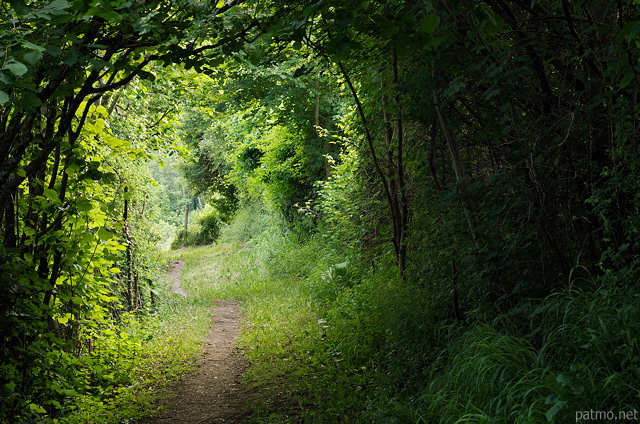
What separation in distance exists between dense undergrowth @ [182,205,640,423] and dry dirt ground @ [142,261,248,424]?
0.26 m

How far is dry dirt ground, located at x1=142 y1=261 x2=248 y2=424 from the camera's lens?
5.62 metres

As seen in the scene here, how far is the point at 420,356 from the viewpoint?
5062 mm

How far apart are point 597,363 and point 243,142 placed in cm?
1773

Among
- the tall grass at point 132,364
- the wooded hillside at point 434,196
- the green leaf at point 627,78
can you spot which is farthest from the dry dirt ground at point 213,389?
the green leaf at point 627,78

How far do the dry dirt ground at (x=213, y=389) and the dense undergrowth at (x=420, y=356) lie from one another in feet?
0.86

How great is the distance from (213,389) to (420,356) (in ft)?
9.98

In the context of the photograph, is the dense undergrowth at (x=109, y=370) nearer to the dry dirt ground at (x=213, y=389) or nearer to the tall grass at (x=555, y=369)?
the dry dirt ground at (x=213, y=389)

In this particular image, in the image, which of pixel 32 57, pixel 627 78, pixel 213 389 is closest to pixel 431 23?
pixel 627 78

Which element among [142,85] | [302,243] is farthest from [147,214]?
[302,243]

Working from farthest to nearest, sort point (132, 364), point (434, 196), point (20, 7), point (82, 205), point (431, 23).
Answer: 1. point (132, 364)
2. point (434, 196)
3. point (82, 205)
4. point (431, 23)
5. point (20, 7)

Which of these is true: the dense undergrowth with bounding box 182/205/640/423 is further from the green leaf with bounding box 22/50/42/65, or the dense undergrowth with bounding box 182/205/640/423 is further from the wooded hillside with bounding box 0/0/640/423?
the green leaf with bounding box 22/50/42/65

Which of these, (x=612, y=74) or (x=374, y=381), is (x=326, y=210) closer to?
(x=374, y=381)

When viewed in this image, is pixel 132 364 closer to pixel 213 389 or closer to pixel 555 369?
pixel 213 389

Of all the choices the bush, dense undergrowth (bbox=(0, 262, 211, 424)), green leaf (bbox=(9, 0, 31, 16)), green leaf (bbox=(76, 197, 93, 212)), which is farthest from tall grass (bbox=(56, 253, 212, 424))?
the bush
